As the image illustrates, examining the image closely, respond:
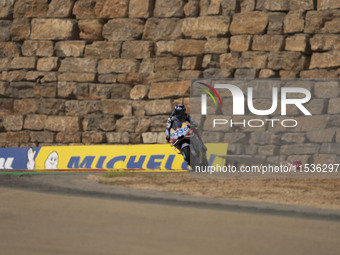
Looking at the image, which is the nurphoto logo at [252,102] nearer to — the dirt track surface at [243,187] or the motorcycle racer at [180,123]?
the motorcycle racer at [180,123]

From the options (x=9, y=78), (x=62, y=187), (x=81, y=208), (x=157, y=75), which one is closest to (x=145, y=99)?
(x=157, y=75)

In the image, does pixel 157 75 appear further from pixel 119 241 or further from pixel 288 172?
pixel 119 241

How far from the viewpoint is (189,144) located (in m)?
15.3

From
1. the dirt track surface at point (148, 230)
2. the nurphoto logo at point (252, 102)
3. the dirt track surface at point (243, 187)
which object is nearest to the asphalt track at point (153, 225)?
the dirt track surface at point (148, 230)

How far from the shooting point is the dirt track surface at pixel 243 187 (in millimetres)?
10930

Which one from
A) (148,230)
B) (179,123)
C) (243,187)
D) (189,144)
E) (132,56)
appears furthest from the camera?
(132,56)

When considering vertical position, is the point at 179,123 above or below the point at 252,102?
below

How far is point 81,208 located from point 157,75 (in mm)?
9374

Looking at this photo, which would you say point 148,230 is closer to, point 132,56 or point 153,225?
point 153,225

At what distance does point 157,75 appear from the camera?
59.9 feet

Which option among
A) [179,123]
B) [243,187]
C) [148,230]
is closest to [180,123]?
[179,123]

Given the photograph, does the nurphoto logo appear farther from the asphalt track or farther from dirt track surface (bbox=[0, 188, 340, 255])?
dirt track surface (bbox=[0, 188, 340, 255])

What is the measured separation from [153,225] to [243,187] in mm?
4721

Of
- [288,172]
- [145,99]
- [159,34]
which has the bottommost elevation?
[288,172]
